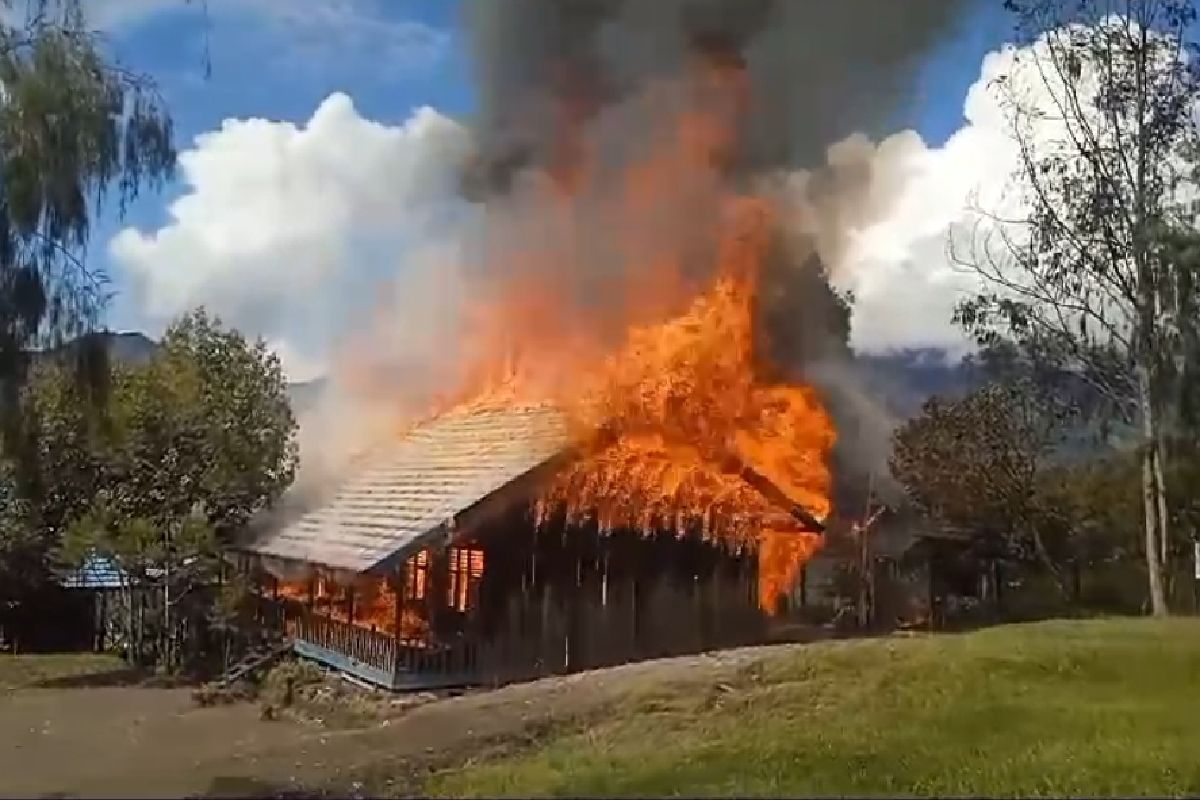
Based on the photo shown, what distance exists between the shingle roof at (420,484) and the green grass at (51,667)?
4211 mm

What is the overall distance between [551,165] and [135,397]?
11458 mm

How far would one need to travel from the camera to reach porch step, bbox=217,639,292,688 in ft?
77.6

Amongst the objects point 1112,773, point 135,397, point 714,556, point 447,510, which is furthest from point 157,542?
point 1112,773

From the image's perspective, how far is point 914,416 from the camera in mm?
40625

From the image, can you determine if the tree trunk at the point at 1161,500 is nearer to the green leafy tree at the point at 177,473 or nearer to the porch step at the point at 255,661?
the porch step at the point at 255,661

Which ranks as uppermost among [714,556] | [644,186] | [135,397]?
[644,186]

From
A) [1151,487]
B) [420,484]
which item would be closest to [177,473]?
[420,484]

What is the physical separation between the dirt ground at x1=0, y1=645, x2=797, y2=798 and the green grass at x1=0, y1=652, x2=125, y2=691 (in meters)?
4.06

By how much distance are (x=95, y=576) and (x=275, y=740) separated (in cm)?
1580

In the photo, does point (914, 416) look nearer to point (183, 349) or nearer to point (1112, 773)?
point (183, 349)

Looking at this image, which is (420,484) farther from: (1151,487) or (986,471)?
(986,471)

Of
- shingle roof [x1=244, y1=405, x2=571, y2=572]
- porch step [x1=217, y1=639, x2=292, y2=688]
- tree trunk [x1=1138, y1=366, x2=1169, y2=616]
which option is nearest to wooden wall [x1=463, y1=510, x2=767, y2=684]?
shingle roof [x1=244, y1=405, x2=571, y2=572]

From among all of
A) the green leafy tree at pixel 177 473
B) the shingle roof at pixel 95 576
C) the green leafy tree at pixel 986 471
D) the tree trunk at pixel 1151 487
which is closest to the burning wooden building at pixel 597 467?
the green leafy tree at pixel 177 473

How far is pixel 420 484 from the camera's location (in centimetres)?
2266
